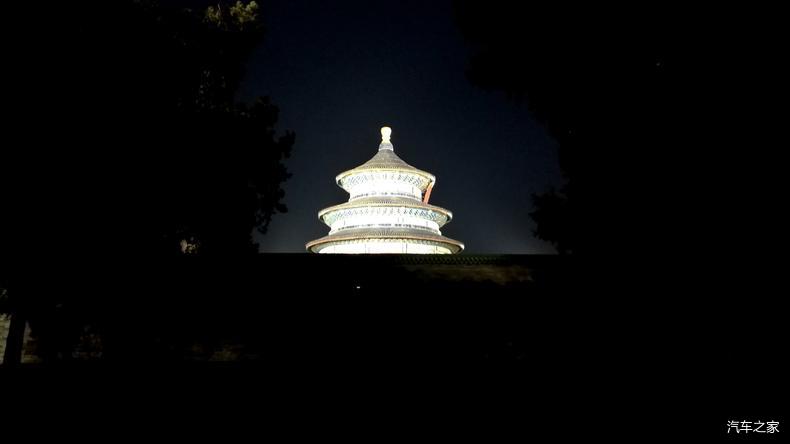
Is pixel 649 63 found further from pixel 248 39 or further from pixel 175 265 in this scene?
pixel 248 39

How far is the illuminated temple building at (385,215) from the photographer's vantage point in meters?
21.0

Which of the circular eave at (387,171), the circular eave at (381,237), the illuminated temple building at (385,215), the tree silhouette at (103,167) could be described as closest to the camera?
the tree silhouette at (103,167)

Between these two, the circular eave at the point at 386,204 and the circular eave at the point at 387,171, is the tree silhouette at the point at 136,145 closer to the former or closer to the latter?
the circular eave at the point at 386,204

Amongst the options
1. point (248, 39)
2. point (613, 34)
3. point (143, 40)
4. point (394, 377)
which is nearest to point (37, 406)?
point (394, 377)

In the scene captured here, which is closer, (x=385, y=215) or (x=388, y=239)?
(x=388, y=239)

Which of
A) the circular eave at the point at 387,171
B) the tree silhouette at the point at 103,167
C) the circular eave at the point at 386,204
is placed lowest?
the tree silhouette at the point at 103,167

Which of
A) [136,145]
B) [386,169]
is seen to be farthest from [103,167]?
[386,169]

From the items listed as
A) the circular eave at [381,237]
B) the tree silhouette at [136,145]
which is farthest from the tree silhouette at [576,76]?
the circular eave at [381,237]

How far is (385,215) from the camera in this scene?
22016 millimetres

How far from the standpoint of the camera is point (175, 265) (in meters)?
11.3

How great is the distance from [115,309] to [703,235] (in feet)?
29.4

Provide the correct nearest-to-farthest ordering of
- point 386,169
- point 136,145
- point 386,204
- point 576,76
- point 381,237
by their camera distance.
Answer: point 576,76 < point 136,145 < point 381,237 < point 386,204 < point 386,169

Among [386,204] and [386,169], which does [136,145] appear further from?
[386,169]

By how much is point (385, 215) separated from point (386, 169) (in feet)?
7.71
